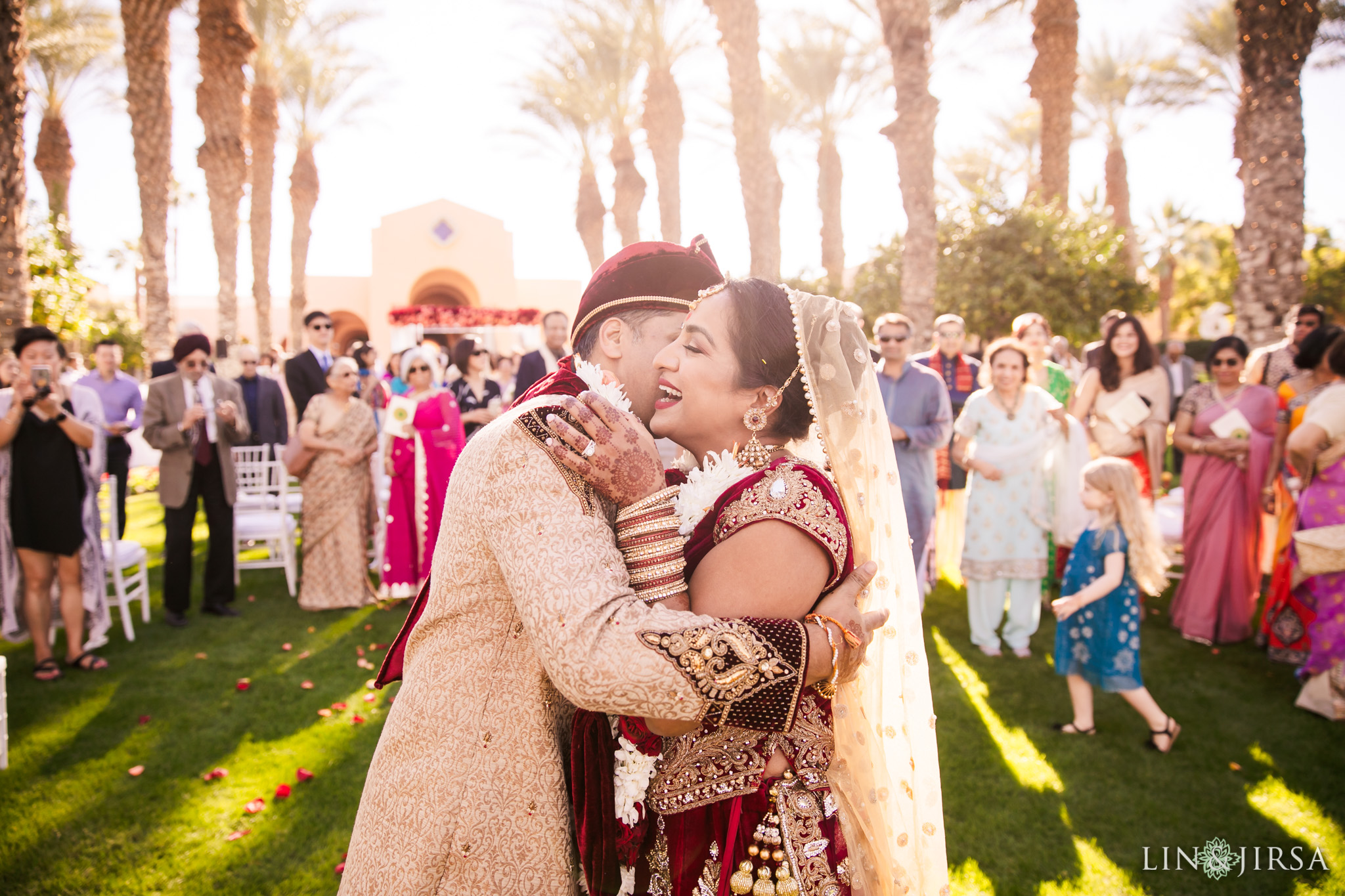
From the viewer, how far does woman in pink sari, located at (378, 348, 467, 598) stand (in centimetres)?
679

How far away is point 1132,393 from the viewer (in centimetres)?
601

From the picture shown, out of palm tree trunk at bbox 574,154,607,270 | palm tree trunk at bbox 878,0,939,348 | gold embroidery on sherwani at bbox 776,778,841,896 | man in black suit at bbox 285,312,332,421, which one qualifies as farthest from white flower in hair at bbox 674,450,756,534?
palm tree trunk at bbox 574,154,607,270

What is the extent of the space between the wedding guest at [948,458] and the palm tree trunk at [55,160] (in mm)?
21753

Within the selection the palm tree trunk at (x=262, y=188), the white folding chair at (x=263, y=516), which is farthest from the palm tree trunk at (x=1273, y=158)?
the palm tree trunk at (x=262, y=188)

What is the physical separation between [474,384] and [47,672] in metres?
4.25

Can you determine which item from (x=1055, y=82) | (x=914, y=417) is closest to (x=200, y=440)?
(x=914, y=417)

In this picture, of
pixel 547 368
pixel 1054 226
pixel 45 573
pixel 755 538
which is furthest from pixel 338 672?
pixel 1054 226

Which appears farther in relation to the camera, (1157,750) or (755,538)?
(1157,750)

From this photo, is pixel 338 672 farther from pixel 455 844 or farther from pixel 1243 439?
pixel 1243 439

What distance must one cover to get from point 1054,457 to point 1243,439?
1.27 m

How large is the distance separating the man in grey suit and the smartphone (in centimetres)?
114

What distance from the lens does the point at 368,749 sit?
4.09 meters

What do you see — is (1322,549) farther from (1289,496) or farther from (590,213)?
(590,213)

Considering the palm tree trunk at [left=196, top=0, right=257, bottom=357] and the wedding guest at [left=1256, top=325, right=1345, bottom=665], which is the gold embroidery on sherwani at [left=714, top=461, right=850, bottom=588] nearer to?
the wedding guest at [left=1256, top=325, right=1345, bottom=665]
